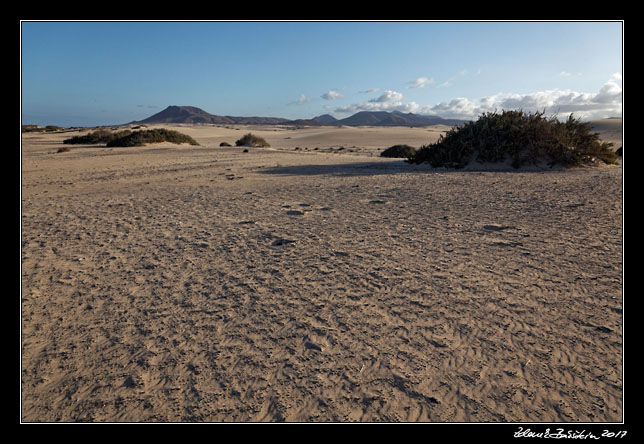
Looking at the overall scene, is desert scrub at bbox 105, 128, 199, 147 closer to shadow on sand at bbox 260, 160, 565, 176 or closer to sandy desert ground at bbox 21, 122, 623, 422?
shadow on sand at bbox 260, 160, 565, 176

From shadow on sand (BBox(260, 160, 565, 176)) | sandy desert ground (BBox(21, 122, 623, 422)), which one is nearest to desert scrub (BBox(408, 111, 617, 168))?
shadow on sand (BBox(260, 160, 565, 176))

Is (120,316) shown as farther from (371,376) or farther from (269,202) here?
(269,202)

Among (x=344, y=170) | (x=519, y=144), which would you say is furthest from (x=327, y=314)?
(x=519, y=144)

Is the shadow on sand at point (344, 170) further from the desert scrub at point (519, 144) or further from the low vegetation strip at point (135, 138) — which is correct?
the low vegetation strip at point (135, 138)

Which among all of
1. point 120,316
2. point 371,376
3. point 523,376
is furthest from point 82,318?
point 523,376

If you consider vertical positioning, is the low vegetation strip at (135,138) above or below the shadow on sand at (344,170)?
above

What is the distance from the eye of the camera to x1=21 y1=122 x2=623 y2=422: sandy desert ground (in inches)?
71.2

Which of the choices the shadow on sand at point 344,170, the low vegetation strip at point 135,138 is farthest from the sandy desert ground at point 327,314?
the low vegetation strip at point 135,138

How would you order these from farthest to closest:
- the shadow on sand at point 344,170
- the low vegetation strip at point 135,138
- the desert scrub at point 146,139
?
the low vegetation strip at point 135,138, the desert scrub at point 146,139, the shadow on sand at point 344,170

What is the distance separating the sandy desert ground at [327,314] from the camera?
5.94 feet

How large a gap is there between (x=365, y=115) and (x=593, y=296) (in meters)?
204

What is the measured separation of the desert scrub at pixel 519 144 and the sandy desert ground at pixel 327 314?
12.9 ft

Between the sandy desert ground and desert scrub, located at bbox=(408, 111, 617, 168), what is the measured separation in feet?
12.9

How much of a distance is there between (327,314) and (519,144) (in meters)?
8.95
